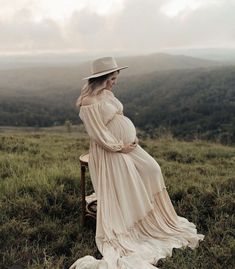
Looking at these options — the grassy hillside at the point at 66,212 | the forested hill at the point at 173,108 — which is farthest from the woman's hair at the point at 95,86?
the forested hill at the point at 173,108

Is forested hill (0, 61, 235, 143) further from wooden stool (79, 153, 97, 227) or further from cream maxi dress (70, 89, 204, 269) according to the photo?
cream maxi dress (70, 89, 204, 269)

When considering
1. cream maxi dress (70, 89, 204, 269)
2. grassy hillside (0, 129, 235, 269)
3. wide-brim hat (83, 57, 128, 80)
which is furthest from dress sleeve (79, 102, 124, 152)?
grassy hillside (0, 129, 235, 269)

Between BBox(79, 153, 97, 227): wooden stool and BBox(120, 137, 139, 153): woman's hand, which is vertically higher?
BBox(120, 137, 139, 153): woman's hand

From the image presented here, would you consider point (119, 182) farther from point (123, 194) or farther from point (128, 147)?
point (128, 147)

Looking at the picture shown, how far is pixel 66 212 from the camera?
5395mm

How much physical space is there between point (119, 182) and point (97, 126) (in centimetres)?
66

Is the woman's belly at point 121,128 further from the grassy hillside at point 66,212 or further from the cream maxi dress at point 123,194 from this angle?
the grassy hillside at point 66,212

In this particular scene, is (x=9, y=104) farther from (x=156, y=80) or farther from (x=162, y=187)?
(x=162, y=187)

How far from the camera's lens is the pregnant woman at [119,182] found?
4355 mm

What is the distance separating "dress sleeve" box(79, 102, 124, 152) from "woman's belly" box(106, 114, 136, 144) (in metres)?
0.14

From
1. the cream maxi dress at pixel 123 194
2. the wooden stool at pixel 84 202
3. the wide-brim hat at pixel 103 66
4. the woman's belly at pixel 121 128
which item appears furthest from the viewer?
the wooden stool at pixel 84 202

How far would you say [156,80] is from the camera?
152 m

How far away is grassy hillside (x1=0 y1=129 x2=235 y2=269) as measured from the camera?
4230 mm

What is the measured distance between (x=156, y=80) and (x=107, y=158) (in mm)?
149803
